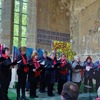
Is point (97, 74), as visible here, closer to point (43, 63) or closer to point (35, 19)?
point (43, 63)

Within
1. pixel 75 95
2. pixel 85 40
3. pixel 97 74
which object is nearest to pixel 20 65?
pixel 97 74

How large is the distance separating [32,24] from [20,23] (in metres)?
1.16

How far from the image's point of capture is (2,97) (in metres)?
6.95

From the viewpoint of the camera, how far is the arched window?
1388 centimetres

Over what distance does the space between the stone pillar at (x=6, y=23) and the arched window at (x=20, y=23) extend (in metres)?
0.83

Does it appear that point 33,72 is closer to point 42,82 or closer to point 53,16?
point 42,82

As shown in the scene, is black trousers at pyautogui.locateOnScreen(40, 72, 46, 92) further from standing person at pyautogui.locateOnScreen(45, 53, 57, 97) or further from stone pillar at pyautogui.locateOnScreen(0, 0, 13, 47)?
stone pillar at pyautogui.locateOnScreen(0, 0, 13, 47)

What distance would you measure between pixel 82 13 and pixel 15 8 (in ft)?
11.3

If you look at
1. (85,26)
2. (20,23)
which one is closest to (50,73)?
(85,26)

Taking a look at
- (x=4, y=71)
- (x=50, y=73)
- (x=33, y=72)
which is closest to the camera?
(x=4, y=71)

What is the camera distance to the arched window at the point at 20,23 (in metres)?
13.9

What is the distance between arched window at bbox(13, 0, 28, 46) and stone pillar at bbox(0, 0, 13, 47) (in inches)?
32.5

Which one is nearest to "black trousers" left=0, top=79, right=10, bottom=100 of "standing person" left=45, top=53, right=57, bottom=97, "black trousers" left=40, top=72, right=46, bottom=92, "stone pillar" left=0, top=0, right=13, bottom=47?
"standing person" left=45, top=53, right=57, bottom=97

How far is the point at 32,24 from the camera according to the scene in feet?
43.5
